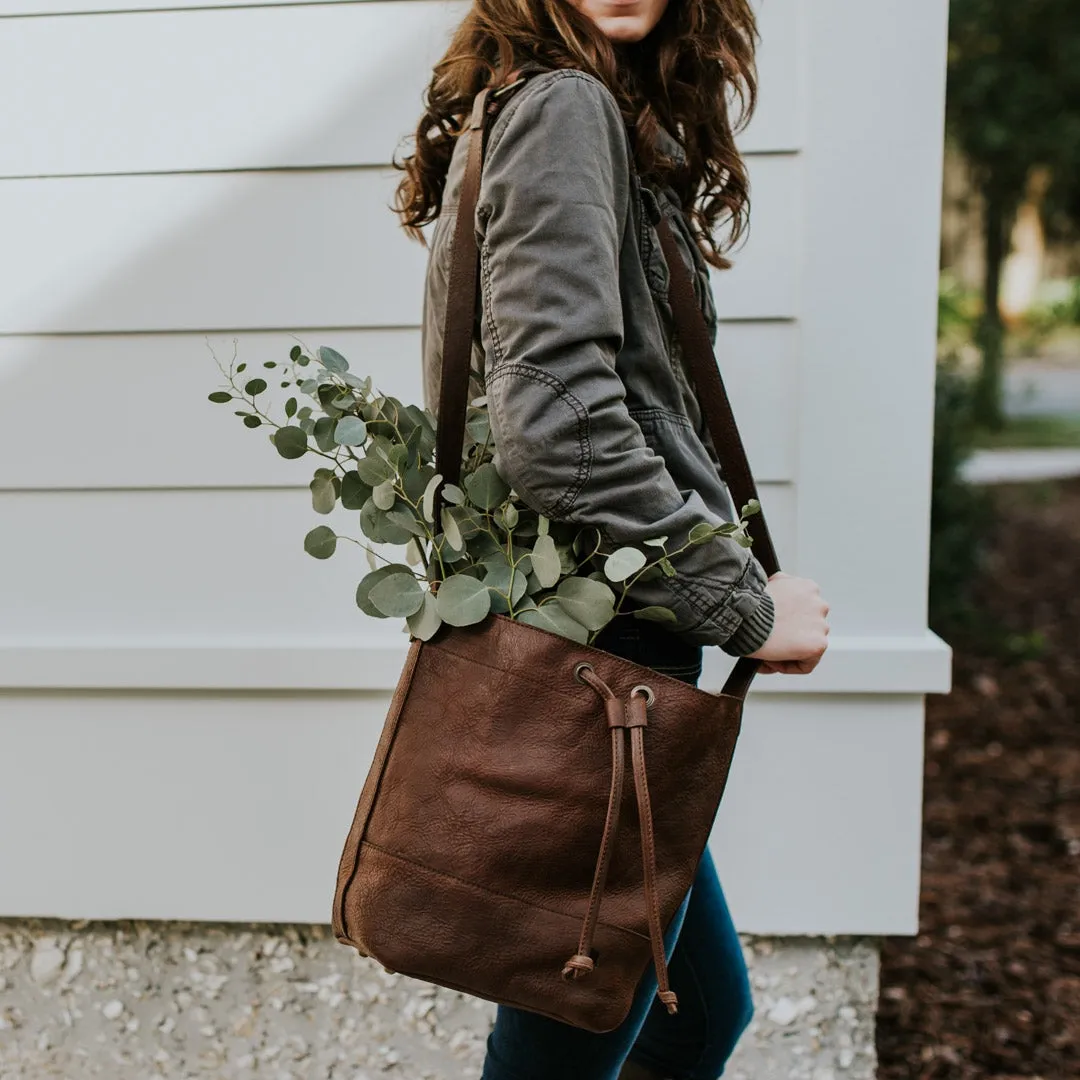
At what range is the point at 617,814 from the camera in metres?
1.11

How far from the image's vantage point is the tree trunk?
8.31 m

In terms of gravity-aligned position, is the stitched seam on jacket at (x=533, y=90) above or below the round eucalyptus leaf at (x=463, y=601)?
above

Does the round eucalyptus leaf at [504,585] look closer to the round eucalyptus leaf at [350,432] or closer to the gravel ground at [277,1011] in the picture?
the round eucalyptus leaf at [350,432]

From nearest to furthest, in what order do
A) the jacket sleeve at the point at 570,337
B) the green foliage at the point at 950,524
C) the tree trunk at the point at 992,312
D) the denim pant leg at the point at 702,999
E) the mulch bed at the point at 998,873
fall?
the jacket sleeve at the point at 570,337 → the denim pant leg at the point at 702,999 → the mulch bed at the point at 998,873 → the green foliage at the point at 950,524 → the tree trunk at the point at 992,312

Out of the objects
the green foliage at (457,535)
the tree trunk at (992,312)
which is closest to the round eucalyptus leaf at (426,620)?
the green foliage at (457,535)

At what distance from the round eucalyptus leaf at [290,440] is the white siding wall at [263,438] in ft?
2.20

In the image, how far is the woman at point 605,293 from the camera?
108cm

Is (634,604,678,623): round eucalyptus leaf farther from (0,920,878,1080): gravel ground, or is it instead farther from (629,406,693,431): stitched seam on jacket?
(0,920,878,1080): gravel ground

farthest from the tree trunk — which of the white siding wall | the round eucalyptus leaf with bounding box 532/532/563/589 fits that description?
the round eucalyptus leaf with bounding box 532/532/563/589

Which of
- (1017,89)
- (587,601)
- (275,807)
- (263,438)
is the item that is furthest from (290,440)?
(1017,89)

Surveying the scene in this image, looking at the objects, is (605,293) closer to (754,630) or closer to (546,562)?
(546,562)

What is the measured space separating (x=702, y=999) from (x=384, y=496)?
809 millimetres

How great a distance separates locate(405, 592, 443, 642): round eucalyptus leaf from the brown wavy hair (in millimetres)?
504

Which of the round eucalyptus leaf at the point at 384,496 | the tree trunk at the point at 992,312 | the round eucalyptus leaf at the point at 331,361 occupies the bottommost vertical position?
the tree trunk at the point at 992,312
